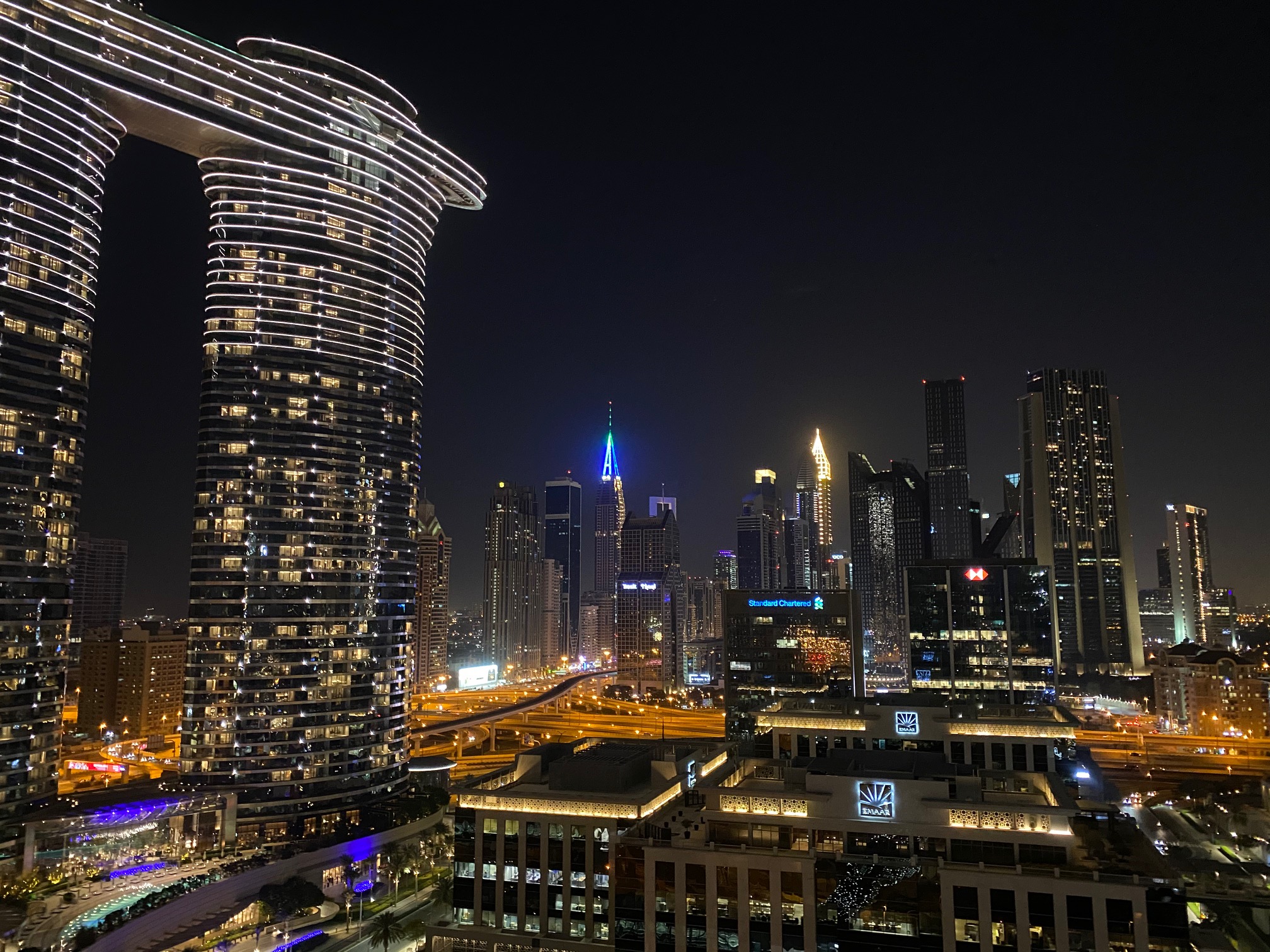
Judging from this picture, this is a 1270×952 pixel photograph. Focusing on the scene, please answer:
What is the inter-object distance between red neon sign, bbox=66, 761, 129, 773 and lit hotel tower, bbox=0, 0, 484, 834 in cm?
3202

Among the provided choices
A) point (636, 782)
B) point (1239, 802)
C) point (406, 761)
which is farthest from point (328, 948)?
point (1239, 802)

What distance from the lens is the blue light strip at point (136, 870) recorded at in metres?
71.7

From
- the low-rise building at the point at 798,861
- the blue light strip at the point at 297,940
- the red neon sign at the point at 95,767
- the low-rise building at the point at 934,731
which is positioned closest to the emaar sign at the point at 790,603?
the low-rise building at the point at 934,731

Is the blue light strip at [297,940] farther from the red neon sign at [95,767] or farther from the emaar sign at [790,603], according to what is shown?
the emaar sign at [790,603]

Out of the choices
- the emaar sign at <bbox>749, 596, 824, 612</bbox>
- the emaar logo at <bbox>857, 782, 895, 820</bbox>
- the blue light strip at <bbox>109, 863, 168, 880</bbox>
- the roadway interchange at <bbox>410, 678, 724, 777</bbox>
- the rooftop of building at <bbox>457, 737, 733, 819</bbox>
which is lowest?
the roadway interchange at <bbox>410, 678, 724, 777</bbox>

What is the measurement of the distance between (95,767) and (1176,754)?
147 meters

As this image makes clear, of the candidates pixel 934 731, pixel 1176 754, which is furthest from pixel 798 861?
pixel 1176 754

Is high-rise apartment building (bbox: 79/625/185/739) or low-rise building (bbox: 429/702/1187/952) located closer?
low-rise building (bbox: 429/702/1187/952)

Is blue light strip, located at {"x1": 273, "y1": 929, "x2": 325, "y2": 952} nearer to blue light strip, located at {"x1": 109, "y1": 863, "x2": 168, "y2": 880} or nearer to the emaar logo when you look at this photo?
blue light strip, located at {"x1": 109, "y1": 863, "x2": 168, "y2": 880}

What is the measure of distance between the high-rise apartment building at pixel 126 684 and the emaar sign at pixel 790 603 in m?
107

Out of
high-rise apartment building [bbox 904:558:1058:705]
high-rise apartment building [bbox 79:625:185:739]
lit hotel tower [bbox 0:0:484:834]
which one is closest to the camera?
lit hotel tower [bbox 0:0:484:834]

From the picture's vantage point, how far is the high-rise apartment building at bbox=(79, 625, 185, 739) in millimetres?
155000

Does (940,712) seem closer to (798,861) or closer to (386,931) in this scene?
(798,861)

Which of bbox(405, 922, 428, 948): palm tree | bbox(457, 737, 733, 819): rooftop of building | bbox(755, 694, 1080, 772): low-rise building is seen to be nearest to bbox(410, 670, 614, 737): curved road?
bbox(405, 922, 428, 948): palm tree
